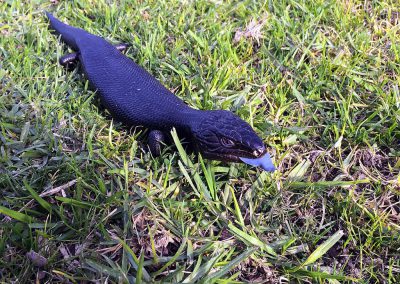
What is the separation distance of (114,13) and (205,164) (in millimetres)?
2375

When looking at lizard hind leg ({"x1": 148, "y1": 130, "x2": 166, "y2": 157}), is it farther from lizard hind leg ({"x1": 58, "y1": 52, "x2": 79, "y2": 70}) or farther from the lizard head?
lizard hind leg ({"x1": 58, "y1": 52, "x2": 79, "y2": 70})

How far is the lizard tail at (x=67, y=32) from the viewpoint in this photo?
13.8 ft

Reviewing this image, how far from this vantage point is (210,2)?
4.73m

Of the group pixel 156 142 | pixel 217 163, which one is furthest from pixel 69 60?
pixel 217 163

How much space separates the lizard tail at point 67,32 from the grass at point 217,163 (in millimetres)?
115

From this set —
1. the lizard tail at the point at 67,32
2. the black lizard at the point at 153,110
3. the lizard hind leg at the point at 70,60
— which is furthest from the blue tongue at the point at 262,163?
the lizard tail at the point at 67,32

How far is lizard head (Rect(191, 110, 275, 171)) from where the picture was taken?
2812 millimetres

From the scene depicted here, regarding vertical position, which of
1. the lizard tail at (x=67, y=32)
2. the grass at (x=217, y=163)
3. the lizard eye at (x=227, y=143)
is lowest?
the grass at (x=217, y=163)

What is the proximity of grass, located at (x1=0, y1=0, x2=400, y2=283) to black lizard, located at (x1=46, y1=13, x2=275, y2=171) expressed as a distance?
5.2 inches

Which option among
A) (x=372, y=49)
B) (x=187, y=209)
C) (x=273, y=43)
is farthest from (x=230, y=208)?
(x=372, y=49)

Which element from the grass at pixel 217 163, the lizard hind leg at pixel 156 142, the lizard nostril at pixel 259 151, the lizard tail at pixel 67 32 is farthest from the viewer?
the lizard tail at pixel 67 32

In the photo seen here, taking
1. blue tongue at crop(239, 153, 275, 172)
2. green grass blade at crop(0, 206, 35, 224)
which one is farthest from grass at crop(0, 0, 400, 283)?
blue tongue at crop(239, 153, 275, 172)

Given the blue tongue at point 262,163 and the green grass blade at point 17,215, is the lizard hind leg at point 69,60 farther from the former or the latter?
the blue tongue at point 262,163

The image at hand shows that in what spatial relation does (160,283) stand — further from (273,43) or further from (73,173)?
(273,43)
